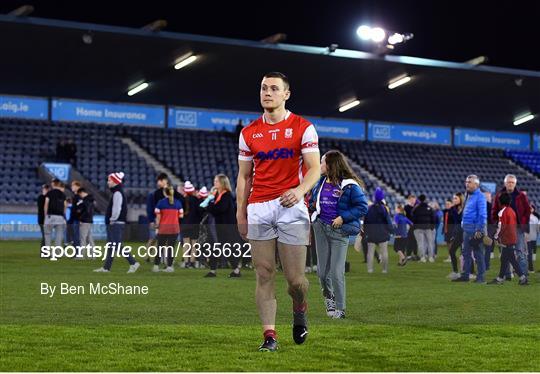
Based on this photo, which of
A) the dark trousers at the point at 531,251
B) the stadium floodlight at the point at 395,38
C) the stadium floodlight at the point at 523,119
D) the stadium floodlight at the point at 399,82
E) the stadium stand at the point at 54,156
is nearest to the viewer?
the dark trousers at the point at 531,251

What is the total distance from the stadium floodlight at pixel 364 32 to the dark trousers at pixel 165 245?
20.3m

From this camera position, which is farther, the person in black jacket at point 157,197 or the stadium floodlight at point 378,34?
the stadium floodlight at point 378,34

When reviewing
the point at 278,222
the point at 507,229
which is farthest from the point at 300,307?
the point at 507,229

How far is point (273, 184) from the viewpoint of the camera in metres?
7.34

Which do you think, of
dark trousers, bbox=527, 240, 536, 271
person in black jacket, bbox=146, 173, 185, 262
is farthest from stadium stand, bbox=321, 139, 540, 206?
person in black jacket, bbox=146, 173, 185, 262

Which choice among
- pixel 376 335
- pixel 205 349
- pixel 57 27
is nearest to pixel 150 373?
pixel 205 349

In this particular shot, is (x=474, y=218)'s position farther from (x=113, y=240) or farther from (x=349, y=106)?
(x=349, y=106)

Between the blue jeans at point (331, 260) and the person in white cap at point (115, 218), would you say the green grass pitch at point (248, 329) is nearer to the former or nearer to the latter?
the blue jeans at point (331, 260)

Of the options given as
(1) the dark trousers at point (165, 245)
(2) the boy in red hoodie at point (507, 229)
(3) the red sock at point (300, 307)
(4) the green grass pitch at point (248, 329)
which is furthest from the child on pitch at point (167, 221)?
(3) the red sock at point (300, 307)

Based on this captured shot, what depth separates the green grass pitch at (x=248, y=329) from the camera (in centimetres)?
712

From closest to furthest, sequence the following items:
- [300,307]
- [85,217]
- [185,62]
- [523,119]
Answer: [300,307], [85,217], [185,62], [523,119]

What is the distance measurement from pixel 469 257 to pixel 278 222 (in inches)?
407

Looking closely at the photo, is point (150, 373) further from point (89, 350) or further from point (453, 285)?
point (453, 285)

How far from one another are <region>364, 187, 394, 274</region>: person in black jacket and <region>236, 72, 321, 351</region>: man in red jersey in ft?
39.2
